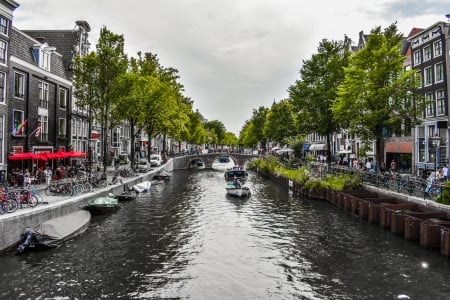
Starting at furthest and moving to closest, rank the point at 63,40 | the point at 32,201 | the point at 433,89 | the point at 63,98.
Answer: the point at 63,40
the point at 63,98
the point at 433,89
the point at 32,201

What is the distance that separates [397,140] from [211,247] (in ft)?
128

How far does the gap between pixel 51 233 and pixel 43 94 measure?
2651 centimetres

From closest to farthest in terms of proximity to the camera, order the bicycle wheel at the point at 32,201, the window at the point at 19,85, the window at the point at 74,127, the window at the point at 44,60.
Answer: the bicycle wheel at the point at 32,201 → the window at the point at 19,85 → the window at the point at 44,60 → the window at the point at 74,127

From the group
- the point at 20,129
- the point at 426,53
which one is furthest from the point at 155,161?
the point at 426,53

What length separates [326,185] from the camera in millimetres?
40219

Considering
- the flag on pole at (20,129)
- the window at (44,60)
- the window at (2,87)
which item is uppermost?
the window at (44,60)

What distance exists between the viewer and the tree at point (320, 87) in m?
50.2

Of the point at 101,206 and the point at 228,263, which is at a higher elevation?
the point at 101,206

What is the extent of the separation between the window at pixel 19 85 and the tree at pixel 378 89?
31.4m

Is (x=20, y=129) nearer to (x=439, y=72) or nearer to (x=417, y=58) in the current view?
(x=439, y=72)

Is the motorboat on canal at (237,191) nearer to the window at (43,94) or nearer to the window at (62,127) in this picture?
the window at (62,127)

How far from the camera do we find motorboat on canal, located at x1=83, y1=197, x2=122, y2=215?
30156 millimetres

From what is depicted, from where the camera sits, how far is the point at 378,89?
3697 cm

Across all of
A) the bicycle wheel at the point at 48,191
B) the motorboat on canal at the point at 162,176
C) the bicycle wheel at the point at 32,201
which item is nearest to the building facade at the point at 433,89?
the motorboat on canal at the point at 162,176
